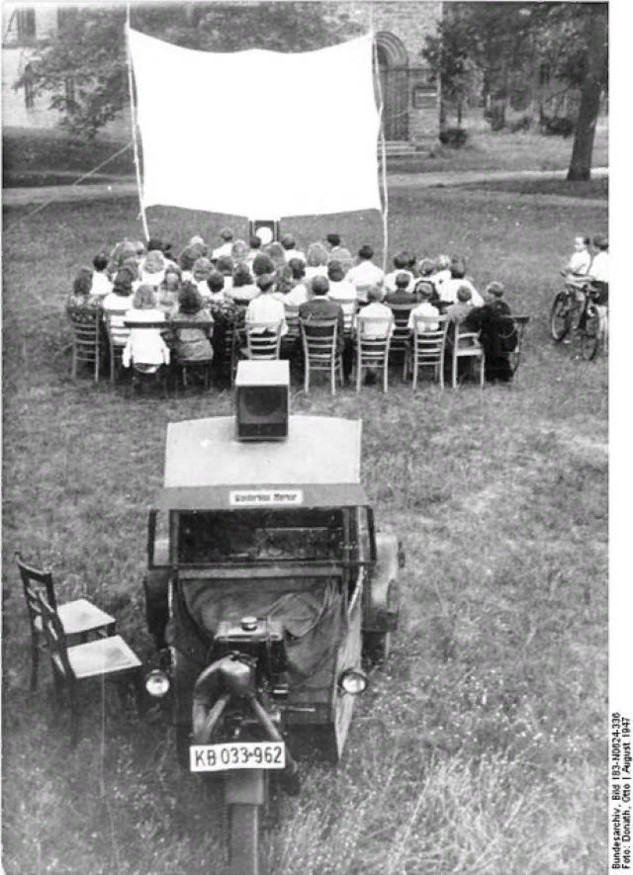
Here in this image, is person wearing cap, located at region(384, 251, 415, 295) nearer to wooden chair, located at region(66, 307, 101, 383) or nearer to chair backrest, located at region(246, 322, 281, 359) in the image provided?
chair backrest, located at region(246, 322, 281, 359)

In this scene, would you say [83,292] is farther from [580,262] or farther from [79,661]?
[79,661]

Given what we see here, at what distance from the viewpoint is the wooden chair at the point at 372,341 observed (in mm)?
13336

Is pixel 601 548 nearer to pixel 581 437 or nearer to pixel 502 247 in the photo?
pixel 581 437

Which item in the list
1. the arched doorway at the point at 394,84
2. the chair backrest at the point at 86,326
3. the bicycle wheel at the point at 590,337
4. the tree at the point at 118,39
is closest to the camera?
the chair backrest at the point at 86,326

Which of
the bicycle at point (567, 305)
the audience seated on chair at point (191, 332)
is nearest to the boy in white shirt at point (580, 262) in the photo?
the bicycle at point (567, 305)

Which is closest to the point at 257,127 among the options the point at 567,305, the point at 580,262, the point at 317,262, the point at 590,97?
the point at 317,262

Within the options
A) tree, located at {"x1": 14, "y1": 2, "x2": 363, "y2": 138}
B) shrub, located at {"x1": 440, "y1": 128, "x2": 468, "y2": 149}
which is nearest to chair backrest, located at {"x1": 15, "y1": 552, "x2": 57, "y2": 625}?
tree, located at {"x1": 14, "y1": 2, "x2": 363, "y2": 138}

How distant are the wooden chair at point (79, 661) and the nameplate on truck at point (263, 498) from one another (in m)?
1.35

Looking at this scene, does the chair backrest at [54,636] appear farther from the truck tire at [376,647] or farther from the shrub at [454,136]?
the shrub at [454,136]

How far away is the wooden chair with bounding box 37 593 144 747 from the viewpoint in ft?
23.4

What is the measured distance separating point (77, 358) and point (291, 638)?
25.4ft

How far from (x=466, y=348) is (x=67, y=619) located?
6922 millimetres

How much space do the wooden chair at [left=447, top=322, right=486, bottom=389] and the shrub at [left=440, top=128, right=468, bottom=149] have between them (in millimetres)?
16672

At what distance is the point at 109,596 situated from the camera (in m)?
8.88
